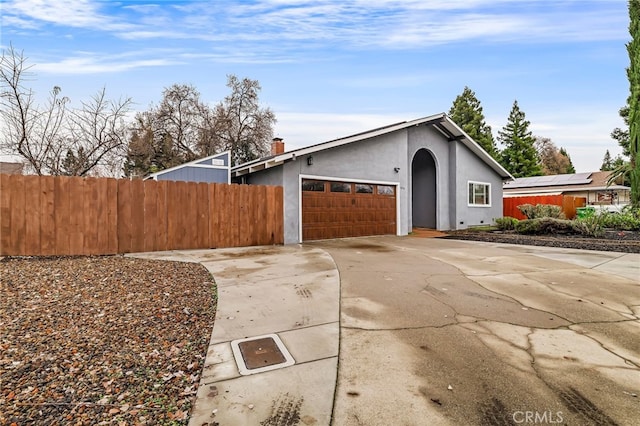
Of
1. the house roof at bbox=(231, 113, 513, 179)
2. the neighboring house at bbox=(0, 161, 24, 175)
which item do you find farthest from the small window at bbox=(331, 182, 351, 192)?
the neighboring house at bbox=(0, 161, 24, 175)

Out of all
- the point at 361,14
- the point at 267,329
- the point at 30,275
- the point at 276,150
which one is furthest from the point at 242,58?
the point at 267,329

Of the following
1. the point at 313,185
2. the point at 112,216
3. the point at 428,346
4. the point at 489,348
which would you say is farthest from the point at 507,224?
the point at 112,216

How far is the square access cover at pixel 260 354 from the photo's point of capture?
8.47 ft

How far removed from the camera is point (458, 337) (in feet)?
10.4

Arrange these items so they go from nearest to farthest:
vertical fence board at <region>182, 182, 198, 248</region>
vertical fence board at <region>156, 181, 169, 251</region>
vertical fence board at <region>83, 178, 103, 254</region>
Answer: vertical fence board at <region>83, 178, 103, 254</region> < vertical fence board at <region>156, 181, 169, 251</region> < vertical fence board at <region>182, 182, 198, 248</region>

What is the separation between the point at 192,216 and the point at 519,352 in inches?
318

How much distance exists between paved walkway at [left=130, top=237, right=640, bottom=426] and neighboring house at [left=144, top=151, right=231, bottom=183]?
8.16 meters

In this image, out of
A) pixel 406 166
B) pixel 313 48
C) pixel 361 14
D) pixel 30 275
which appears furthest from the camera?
pixel 406 166

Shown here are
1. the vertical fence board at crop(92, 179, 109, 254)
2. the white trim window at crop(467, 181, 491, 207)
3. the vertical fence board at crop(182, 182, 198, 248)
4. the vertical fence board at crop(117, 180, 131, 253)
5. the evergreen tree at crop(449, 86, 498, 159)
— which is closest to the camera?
the vertical fence board at crop(92, 179, 109, 254)

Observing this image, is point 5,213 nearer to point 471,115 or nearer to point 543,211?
point 543,211

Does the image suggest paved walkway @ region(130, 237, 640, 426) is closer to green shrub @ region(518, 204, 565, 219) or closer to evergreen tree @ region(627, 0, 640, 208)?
green shrub @ region(518, 204, 565, 219)

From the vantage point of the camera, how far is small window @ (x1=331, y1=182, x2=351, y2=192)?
12.0 m

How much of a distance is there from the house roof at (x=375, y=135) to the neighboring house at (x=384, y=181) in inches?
1.4

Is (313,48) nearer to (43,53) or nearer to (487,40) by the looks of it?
(487,40)
